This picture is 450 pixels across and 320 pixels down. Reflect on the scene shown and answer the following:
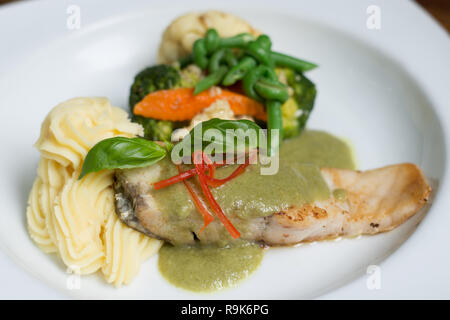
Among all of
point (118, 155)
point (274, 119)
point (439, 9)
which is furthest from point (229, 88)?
point (439, 9)

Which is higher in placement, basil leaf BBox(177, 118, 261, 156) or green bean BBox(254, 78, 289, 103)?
green bean BBox(254, 78, 289, 103)

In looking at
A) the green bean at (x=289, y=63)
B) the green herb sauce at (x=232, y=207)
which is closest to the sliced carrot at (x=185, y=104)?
the green bean at (x=289, y=63)

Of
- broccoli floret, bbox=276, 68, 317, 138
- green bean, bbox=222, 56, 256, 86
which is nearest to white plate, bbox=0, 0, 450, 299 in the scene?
broccoli floret, bbox=276, 68, 317, 138

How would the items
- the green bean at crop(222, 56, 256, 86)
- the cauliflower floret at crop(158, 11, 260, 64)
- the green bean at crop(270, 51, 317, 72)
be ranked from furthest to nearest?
1. the cauliflower floret at crop(158, 11, 260, 64)
2. the green bean at crop(270, 51, 317, 72)
3. the green bean at crop(222, 56, 256, 86)

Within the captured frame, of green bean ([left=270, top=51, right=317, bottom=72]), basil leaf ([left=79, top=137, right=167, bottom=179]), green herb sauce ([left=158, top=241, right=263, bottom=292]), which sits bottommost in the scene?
green herb sauce ([left=158, top=241, right=263, bottom=292])

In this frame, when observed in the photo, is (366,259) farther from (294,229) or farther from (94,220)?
(94,220)

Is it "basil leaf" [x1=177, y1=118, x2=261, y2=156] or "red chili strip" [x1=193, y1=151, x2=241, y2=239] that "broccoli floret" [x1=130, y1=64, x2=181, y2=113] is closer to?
"basil leaf" [x1=177, y1=118, x2=261, y2=156]

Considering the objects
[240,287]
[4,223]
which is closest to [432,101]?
[240,287]
